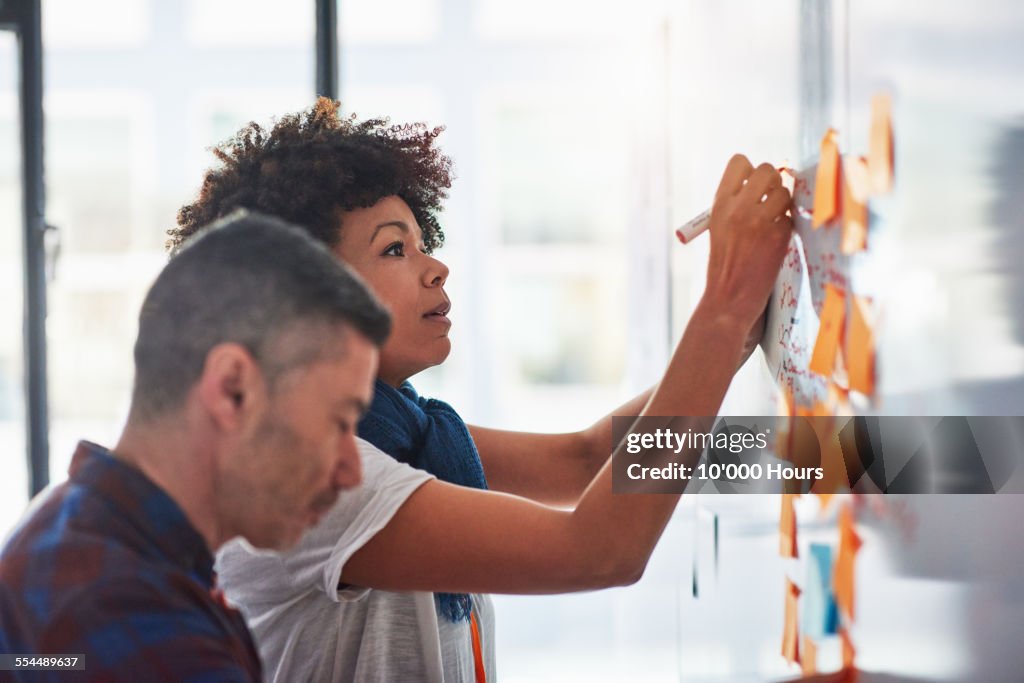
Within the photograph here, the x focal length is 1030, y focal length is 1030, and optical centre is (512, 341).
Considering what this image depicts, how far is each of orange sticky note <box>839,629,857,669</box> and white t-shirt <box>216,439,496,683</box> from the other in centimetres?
41

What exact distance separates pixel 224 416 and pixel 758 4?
32.5 inches

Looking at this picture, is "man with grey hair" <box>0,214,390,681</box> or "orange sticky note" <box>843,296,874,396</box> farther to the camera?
"orange sticky note" <box>843,296,874,396</box>

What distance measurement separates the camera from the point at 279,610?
3.59 feet

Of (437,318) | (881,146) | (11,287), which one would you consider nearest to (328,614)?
(437,318)

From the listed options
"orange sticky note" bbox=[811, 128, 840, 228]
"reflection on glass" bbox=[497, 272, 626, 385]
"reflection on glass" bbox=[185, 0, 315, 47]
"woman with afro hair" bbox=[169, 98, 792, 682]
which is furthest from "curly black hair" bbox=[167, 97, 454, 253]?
"reflection on glass" bbox=[497, 272, 626, 385]

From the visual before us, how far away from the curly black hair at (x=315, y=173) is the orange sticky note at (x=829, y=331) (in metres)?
0.57

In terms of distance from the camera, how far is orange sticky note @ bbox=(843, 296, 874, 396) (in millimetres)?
812

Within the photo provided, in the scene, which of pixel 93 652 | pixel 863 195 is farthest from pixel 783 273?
pixel 93 652

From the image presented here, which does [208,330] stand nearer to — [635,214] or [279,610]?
[279,610]

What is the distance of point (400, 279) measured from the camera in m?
1.21

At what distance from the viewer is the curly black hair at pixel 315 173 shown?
3.94ft

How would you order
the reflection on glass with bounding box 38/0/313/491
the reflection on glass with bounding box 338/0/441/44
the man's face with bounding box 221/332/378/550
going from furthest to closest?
the reflection on glass with bounding box 338/0/441/44 < the reflection on glass with bounding box 38/0/313/491 < the man's face with bounding box 221/332/378/550

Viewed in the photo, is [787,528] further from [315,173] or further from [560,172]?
[560,172]

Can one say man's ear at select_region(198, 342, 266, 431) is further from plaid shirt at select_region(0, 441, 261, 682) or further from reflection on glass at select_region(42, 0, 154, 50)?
reflection on glass at select_region(42, 0, 154, 50)
